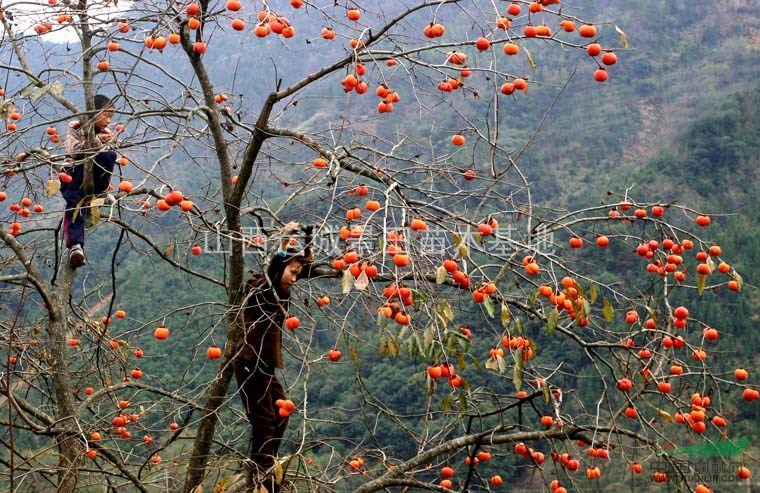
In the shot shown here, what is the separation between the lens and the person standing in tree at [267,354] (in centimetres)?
285

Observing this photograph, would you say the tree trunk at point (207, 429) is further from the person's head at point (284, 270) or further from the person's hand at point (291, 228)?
the person's hand at point (291, 228)

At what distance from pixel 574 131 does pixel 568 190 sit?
8.03 feet

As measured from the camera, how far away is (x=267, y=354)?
292cm

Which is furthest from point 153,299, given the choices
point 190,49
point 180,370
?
point 190,49

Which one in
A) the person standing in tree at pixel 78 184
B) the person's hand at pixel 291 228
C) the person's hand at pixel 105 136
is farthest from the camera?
the person standing in tree at pixel 78 184

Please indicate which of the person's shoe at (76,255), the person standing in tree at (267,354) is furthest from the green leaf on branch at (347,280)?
the person's shoe at (76,255)

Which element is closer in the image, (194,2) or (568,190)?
(194,2)

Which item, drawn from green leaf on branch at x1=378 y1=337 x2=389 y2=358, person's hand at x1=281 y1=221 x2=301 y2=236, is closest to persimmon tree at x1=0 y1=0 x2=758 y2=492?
green leaf on branch at x1=378 y1=337 x2=389 y2=358

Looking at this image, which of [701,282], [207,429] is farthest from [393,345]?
[701,282]

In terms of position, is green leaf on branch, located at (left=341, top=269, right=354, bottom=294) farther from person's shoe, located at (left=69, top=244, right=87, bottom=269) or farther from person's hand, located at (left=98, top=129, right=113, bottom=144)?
person's shoe, located at (left=69, top=244, right=87, bottom=269)

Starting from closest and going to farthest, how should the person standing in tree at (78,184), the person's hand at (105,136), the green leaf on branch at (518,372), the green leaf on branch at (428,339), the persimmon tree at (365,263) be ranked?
the green leaf on branch at (428,339), the green leaf on branch at (518,372), the persimmon tree at (365,263), the person's hand at (105,136), the person standing in tree at (78,184)

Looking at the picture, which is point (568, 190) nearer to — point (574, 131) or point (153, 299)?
point (574, 131)

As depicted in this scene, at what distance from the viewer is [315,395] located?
7242 mm

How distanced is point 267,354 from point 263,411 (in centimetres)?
21
